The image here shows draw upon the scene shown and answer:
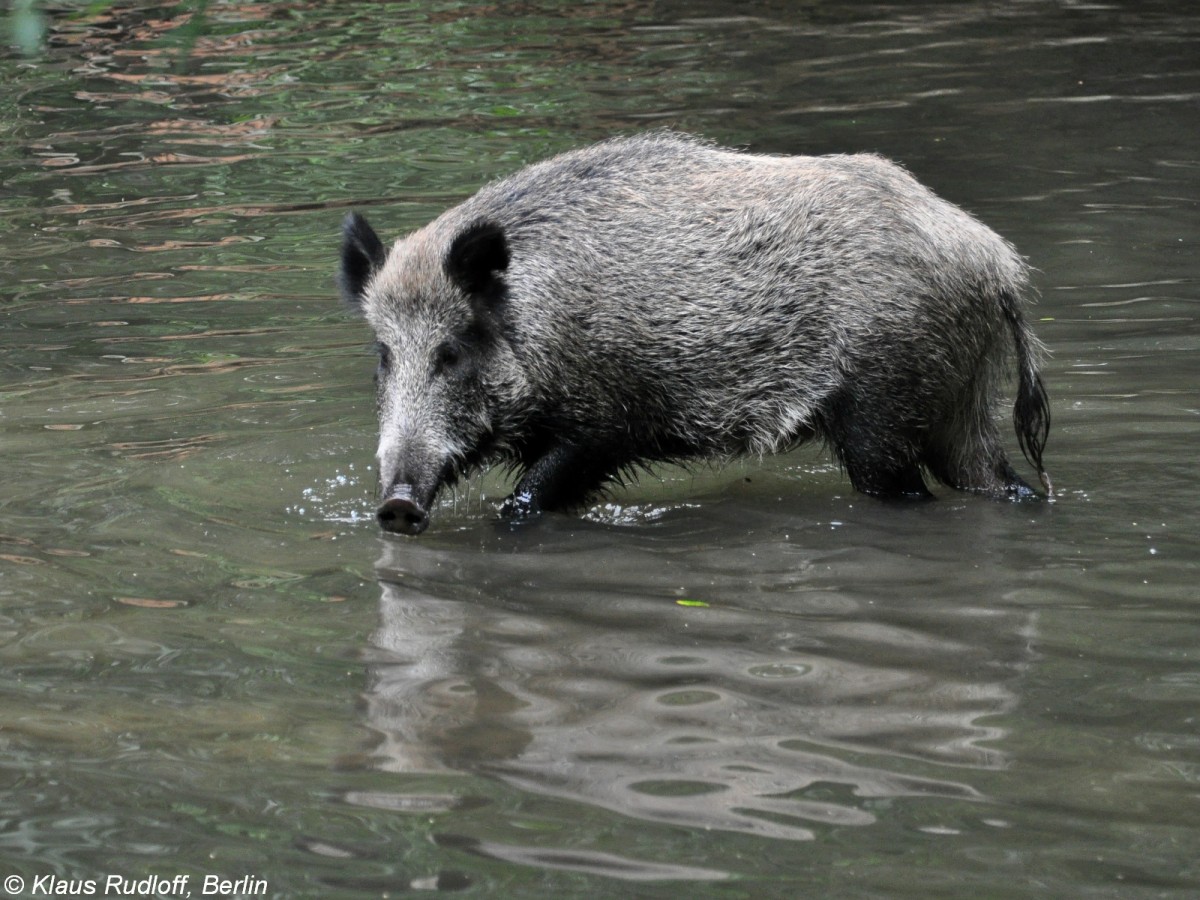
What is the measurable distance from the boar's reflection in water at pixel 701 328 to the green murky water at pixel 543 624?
0.90ft

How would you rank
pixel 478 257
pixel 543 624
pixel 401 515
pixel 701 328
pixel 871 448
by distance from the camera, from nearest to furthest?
pixel 543 624, pixel 401 515, pixel 478 257, pixel 871 448, pixel 701 328

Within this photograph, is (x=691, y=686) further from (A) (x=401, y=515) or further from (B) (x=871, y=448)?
(B) (x=871, y=448)

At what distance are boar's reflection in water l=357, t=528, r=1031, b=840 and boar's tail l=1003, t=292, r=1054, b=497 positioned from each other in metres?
1.15

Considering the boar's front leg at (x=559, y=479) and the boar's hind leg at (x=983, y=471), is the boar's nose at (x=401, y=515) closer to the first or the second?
the boar's front leg at (x=559, y=479)

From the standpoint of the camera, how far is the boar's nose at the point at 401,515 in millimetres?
5684

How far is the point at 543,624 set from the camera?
16.9 ft

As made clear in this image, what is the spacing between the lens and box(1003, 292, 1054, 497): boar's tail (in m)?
6.50

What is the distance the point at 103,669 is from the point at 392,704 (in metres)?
0.89

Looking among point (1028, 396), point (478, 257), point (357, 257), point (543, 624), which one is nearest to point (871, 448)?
point (1028, 396)

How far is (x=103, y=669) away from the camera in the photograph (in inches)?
186

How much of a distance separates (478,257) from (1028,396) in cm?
223

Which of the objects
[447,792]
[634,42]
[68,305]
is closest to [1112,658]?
[447,792]

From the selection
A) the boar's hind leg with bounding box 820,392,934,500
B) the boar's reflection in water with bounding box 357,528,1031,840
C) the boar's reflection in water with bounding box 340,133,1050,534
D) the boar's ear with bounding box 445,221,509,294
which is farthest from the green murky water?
the boar's ear with bounding box 445,221,509,294

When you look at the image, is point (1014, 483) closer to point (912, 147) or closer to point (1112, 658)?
point (1112, 658)
